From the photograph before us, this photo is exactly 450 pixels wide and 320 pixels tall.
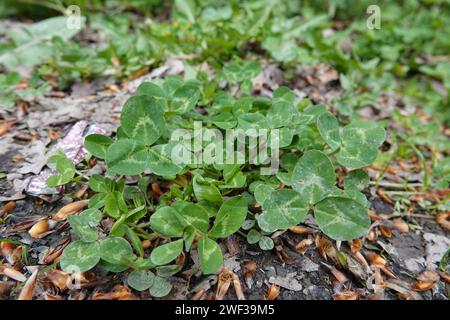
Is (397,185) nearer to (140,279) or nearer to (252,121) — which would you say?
(252,121)

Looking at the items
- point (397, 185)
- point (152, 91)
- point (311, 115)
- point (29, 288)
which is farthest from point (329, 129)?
point (29, 288)

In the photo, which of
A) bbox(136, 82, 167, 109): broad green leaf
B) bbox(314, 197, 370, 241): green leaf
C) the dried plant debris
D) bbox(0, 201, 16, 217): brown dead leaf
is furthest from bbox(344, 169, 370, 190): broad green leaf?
bbox(0, 201, 16, 217): brown dead leaf

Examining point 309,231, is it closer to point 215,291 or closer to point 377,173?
point 215,291

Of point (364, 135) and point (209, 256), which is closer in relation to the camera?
point (209, 256)

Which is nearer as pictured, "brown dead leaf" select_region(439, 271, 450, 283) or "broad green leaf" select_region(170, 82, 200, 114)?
"brown dead leaf" select_region(439, 271, 450, 283)

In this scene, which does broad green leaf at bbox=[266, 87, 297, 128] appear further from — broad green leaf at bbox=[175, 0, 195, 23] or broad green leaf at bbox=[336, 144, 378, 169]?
broad green leaf at bbox=[175, 0, 195, 23]
